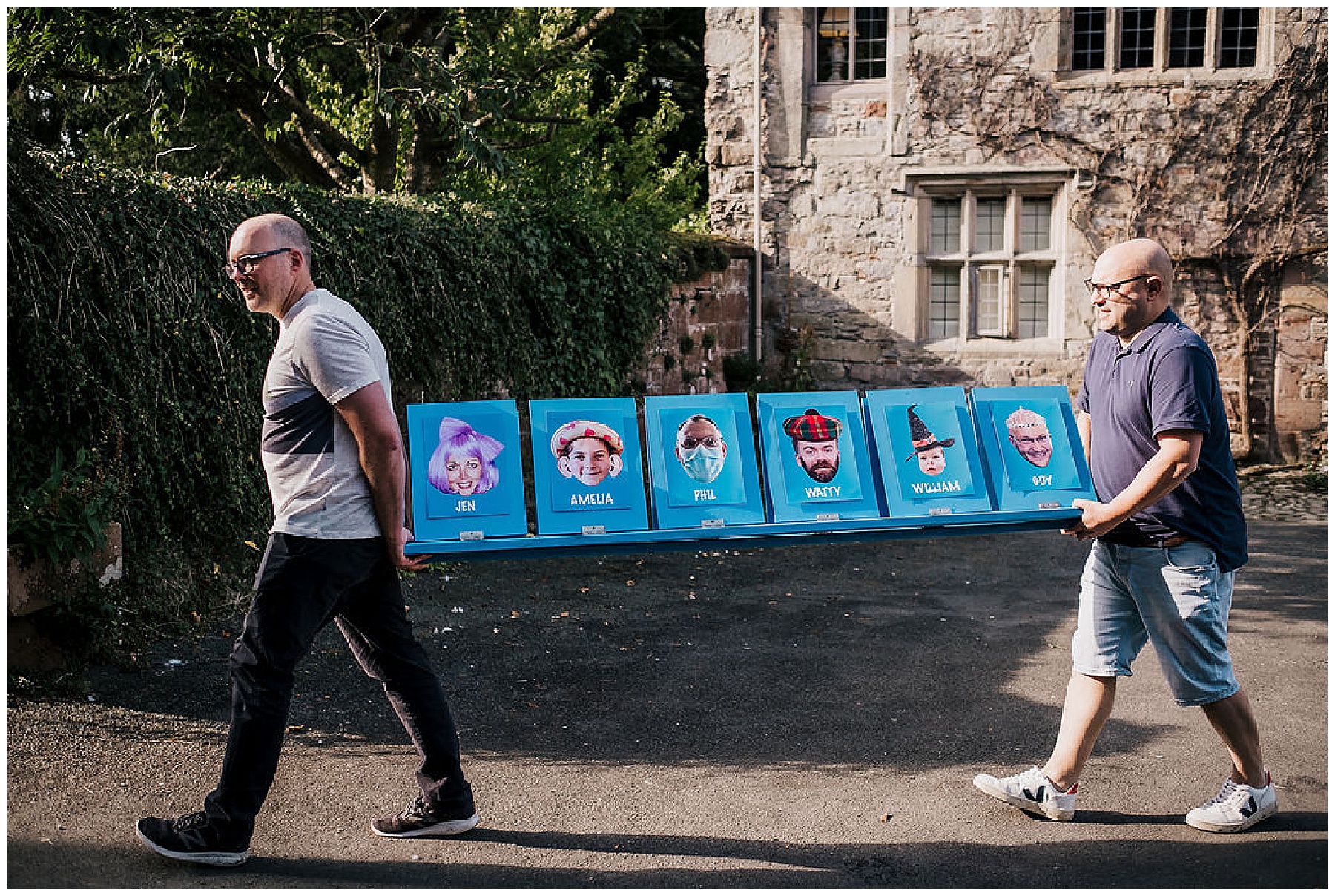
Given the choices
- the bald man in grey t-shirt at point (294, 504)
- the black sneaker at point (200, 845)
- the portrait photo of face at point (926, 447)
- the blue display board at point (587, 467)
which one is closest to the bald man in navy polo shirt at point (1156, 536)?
the portrait photo of face at point (926, 447)

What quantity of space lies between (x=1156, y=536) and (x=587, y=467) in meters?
1.92

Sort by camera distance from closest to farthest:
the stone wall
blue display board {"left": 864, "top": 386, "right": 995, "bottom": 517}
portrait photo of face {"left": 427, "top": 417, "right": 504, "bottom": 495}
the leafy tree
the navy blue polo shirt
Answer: the navy blue polo shirt
portrait photo of face {"left": 427, "top": 417, "right": 504, "bottom": 495}
blue display board {"left": 864, "top": 386, "right": 995, "bottom": 517}
the leafy tree
the stone wall

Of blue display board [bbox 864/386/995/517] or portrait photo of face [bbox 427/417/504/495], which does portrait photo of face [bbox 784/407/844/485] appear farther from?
portrait photo of face [bbox 427/417/504/495]

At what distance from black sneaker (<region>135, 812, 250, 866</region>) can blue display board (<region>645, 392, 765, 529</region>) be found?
1.69m

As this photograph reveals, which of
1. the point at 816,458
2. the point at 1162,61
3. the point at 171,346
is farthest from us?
the point at 1162,61

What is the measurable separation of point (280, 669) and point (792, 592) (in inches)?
183

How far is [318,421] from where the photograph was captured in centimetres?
381

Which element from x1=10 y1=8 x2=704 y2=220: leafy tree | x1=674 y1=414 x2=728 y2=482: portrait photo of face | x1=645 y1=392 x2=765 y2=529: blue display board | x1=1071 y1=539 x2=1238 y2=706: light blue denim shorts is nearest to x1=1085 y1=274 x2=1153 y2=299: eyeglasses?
x1=1071 y1=539 x2=1238 y2=706: light blue denim shorts

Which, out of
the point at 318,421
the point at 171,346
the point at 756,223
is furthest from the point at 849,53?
the point at 318,421

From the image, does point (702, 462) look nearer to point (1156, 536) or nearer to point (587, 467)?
point (587, 467)

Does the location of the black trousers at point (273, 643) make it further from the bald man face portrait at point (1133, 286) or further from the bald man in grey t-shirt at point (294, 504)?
the bald man face portrait at point (1133, 286)

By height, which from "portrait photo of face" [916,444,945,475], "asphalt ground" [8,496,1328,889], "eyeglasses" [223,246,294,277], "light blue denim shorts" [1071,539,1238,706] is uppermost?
"eyeglasses" [223,246,294,277]

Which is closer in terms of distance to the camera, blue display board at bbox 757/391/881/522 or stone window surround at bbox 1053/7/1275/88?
blue display board at bbox 757/391/881/522

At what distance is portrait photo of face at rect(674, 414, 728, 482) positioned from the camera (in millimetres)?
4391
